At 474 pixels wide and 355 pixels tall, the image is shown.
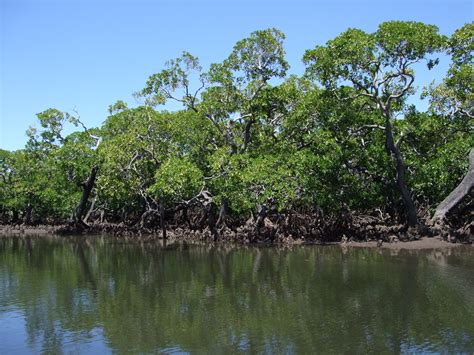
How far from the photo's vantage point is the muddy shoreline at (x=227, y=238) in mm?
18094

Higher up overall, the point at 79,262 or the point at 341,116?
the point at 341,116

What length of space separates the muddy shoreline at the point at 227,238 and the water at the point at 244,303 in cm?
129

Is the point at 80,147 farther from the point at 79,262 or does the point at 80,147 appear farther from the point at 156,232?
the point at 79,262

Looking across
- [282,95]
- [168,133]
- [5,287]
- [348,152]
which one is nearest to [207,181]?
[168,133]

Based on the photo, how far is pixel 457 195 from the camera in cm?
1877

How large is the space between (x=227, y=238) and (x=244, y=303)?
40.6 feet

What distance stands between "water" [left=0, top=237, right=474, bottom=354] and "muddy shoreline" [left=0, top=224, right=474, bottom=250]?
1290 mm

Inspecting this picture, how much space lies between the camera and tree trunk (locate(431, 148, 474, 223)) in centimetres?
1850

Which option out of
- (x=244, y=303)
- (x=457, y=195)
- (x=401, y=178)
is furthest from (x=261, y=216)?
(x=244, y=303)

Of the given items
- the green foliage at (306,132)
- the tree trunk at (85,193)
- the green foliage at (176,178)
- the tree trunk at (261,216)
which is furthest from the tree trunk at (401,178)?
the tree trunk at (85,193)

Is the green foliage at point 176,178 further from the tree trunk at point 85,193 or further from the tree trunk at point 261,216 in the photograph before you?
the tree trunk at point 85,193

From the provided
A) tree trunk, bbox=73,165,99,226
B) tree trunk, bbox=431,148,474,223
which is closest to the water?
tree trunk, bbox=431,148,474,223

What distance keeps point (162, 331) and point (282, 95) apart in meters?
14.8

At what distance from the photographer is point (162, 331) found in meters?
8.53
